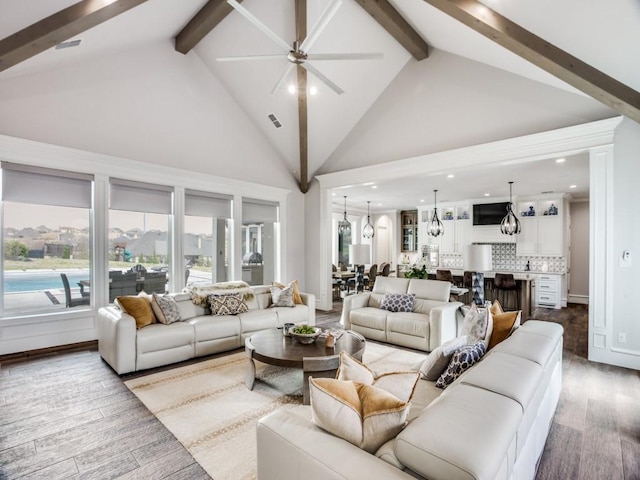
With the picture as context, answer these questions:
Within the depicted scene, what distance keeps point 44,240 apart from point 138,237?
1148mm

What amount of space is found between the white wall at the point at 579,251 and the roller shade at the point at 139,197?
32.1 ft

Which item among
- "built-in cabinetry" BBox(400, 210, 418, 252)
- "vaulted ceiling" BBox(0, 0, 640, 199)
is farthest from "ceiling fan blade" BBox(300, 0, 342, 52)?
"built-in cabinetry" BBox(400, 210, 418, 252)

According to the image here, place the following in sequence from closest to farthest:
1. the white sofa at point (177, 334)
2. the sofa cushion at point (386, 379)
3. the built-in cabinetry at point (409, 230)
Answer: the sofa cushion at point (386, 379)
the white sofa at point (177, 334)
the built-in cabinetry at point (409, 230)

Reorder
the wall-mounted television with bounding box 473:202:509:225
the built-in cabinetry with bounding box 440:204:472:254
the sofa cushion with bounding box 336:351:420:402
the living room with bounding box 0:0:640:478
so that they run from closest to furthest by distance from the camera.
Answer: the sofa cushion with bounding box 336:351:420:402
the living room with bounding box 0:0:640:478
the wall-mounted television with bounding box 473:202:509:225
the built-in cabinetry with bounding box 440:204:472:254

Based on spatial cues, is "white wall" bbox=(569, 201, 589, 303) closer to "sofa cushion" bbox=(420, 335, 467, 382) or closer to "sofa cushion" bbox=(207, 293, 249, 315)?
"sofa cushion" bbox=(420, 335, 467, 382)

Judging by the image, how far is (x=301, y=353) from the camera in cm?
303

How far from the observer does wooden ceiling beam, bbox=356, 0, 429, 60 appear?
427 cm

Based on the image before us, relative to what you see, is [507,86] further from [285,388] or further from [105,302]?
[105,302]

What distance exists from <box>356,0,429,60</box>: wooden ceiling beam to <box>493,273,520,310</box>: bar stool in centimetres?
433

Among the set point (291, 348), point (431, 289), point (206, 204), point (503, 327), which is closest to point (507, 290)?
point (431, 289)

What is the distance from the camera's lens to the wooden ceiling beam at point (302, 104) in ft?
14.2

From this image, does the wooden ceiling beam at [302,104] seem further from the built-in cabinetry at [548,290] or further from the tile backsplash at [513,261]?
A: the built-in cabinetry at [548,290]

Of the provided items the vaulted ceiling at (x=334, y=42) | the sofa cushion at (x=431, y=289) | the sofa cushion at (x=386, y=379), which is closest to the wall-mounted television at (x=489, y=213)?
the vaulted ceiling at (x=334, y=42)

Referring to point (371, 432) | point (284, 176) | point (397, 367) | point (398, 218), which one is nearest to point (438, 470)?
point (371, 432)
